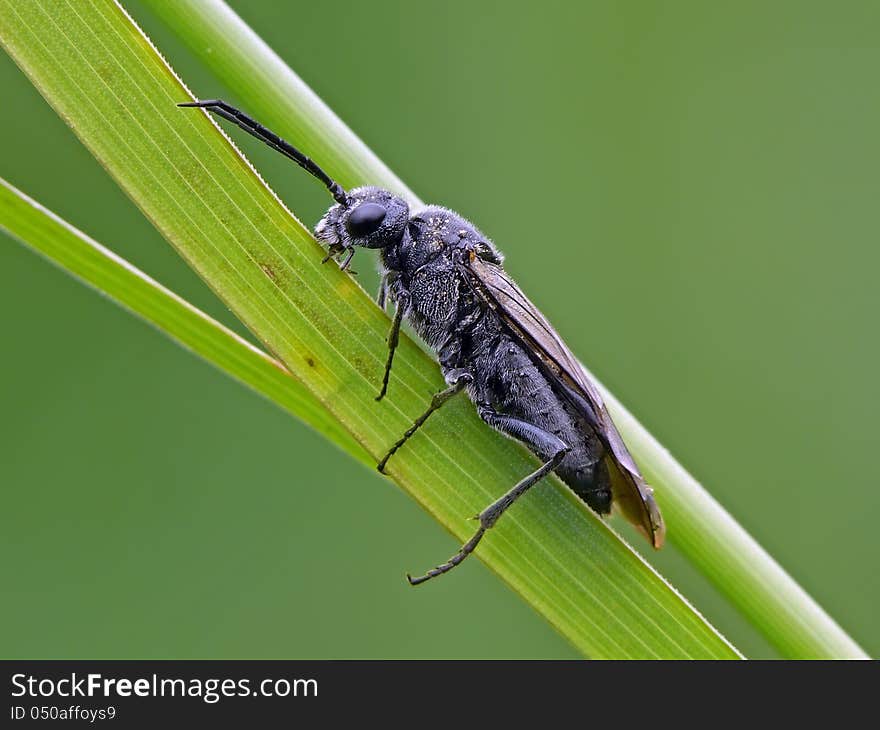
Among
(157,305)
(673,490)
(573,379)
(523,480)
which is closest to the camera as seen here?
(157,305)

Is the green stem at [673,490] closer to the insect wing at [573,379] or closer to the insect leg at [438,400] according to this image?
the insect wing at [573,379]

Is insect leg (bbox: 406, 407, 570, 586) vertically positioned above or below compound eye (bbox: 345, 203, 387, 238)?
below

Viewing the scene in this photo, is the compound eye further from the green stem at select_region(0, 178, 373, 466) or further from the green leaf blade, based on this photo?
the green stem at select_region(0, 178, 373, 466)

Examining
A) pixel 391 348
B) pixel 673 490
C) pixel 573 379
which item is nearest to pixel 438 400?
pixel 391 348

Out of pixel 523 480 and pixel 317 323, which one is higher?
pixel 317 323

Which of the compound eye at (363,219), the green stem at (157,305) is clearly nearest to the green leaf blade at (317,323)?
the green stem at (157,305)

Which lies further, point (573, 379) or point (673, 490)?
point (573, 379)

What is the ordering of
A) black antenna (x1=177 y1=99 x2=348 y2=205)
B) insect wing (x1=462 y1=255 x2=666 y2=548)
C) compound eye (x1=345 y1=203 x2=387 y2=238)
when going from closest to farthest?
black antenna (x1=177 y1=99 x2=348 y2=205) < insect wing (x1=462 y1=255 x2=666 y2=548) < compound eye (x1=345 y1=203 x2=387 y2=238)

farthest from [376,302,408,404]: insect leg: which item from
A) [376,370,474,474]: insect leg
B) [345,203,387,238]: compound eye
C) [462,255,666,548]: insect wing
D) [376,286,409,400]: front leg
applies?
[462,255,666,548]: insect wing

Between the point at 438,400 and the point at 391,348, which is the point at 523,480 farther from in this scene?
the point at 391,348
